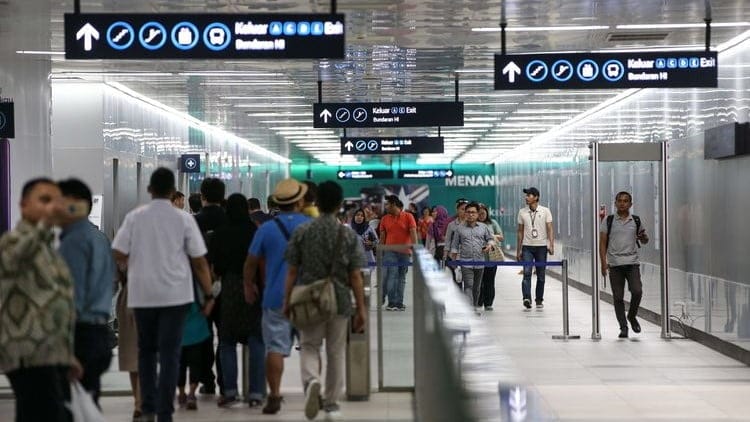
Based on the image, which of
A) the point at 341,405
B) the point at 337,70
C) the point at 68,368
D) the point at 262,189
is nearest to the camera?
the point at 68,368

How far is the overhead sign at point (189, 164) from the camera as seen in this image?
26.8 metres

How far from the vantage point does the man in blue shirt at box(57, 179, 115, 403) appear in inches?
268

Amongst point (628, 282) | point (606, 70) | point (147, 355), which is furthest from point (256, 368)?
point (628, 282)

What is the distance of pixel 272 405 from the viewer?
886cm

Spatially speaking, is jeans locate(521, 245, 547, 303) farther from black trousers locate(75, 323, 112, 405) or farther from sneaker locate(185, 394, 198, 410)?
black trousers locate(75, 323, 112, 405)

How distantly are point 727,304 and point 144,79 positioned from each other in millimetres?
10080

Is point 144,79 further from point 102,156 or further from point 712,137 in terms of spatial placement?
point 712,137

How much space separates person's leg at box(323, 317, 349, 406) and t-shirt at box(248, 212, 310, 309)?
17.8 inches

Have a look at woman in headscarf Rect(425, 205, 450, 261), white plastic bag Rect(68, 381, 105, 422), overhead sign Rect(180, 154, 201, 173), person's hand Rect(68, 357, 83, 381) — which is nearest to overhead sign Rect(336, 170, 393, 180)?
overhead sign Rect(180, 154, 201, 173)

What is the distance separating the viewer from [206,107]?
25641 millimetres

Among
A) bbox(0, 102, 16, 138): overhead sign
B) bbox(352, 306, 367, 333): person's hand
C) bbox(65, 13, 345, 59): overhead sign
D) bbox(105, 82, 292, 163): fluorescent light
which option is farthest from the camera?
bbox(105, 82, 292, 163): fluorescent light

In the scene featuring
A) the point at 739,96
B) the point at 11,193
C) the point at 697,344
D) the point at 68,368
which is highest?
the point at 739,96

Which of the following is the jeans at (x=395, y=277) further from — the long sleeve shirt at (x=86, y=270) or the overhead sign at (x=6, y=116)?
the overhead sign at (x=6, y=116)

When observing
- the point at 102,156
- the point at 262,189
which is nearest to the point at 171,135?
the point at 102,156
